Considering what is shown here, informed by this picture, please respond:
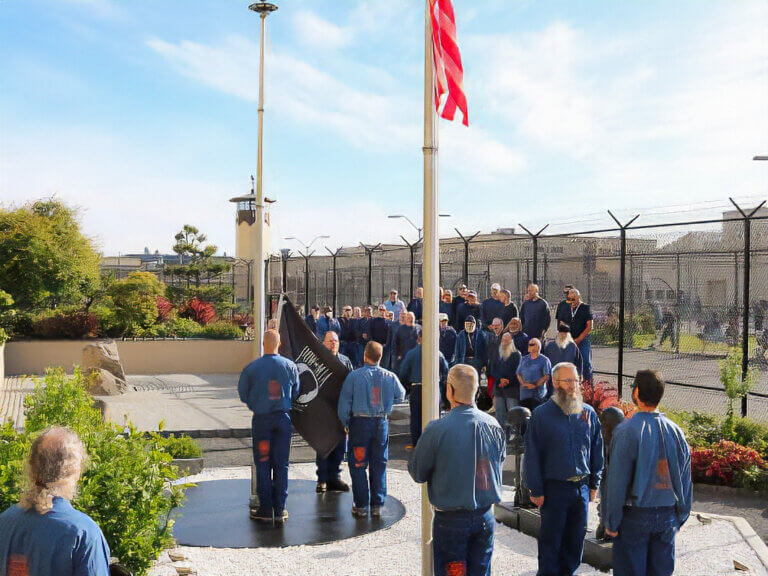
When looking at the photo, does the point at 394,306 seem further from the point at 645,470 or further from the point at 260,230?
the point at 645,470

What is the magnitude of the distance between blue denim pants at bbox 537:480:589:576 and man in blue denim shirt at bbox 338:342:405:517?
2785 mm

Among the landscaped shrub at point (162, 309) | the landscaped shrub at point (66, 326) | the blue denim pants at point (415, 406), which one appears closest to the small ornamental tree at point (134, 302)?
the landscaped shrub at point (162, 309)

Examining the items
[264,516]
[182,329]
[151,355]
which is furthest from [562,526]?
[182,329]

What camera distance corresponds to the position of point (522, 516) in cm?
816

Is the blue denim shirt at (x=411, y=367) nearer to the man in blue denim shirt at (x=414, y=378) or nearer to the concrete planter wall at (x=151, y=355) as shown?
the man in blue denim shirt at (x=414, y=378)

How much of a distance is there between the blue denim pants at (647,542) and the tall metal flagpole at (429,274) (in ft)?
4.31

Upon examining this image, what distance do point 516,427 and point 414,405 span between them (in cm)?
402

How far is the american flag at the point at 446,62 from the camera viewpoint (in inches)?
227

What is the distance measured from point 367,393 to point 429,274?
292 centimetres

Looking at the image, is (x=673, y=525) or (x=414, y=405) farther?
(x=414, y=405)

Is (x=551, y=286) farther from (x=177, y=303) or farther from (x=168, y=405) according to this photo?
(x=177, y=303)

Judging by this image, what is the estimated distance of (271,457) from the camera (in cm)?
846

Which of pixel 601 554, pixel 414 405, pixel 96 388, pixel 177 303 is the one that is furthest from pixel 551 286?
pixel 177 303

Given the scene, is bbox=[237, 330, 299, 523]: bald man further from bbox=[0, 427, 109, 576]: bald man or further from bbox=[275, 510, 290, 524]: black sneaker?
bbox=[0, 427, 109, 576]: bald man
